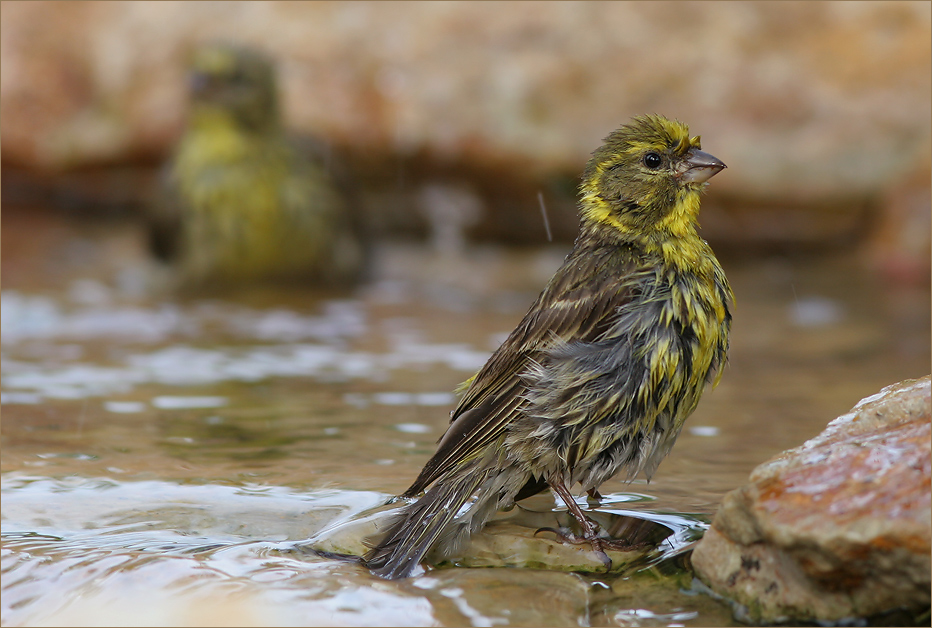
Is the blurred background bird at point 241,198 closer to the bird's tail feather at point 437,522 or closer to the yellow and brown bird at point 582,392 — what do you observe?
the yellow and brown bird at point 582,392

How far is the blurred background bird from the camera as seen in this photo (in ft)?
25.4

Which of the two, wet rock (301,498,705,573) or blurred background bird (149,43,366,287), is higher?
blurred background bird (149,43,366,287)

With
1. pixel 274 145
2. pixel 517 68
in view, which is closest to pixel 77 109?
pixel 274 145

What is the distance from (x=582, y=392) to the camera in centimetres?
308

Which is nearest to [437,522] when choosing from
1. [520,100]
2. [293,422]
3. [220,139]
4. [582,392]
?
[582,392]

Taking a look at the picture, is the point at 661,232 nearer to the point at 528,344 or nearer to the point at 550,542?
the point at 528,344

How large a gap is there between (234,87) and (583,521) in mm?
5585

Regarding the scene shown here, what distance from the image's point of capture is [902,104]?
802cm

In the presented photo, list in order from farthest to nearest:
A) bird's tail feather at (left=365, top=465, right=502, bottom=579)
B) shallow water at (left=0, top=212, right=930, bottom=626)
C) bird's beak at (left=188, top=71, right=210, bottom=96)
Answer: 1. bird's beak at (left=188, top=71, right=210, bottom=96)
2. bird's tail feather at (left=365, top=465, right=502, bottom=579)
3. shallow water at (left=0, top=212, right=930, bottom=626)

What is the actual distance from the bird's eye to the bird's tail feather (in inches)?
41.7

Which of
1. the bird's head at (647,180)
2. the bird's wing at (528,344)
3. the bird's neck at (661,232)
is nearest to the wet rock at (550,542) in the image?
the bird's wing at (528,344)

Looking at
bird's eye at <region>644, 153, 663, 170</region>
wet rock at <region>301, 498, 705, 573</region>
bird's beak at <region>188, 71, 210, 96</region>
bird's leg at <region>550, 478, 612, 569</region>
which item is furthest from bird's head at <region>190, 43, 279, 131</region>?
bird's leg at <region>550, 478, 612, 569</region>

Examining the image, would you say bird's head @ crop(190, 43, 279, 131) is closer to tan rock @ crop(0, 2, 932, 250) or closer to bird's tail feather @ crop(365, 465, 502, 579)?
tan rock @ crop(0, 2, 932, 250)

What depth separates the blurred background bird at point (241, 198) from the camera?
25.4 ft
